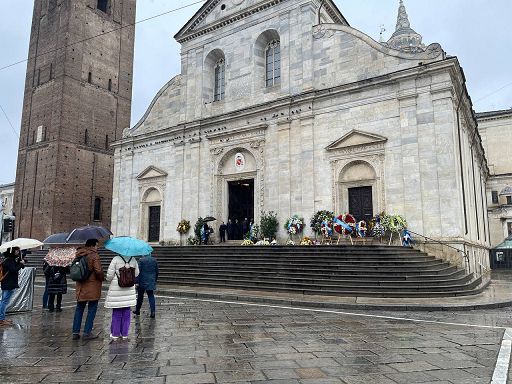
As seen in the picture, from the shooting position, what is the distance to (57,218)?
1366 inches

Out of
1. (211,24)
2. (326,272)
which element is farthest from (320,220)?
(211,24)

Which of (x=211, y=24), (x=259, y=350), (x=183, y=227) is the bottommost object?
(x=259, y=350)

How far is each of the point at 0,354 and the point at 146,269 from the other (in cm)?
395

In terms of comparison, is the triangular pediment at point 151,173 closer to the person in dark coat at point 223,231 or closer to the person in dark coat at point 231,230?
the person in dark coat at point 223,231

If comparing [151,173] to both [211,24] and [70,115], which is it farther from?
[70,115]

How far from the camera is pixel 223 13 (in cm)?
2688

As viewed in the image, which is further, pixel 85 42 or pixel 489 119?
pixel 489 119

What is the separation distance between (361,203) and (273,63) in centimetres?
1032

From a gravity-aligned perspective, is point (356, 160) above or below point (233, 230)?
above

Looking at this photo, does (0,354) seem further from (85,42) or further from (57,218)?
(85,42)

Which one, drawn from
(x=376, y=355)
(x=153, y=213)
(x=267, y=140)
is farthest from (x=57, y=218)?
(x=376, y=355)

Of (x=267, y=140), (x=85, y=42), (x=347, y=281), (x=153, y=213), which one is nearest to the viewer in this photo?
(x=347, y=281)

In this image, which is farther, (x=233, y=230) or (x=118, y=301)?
(x=233, y=230)

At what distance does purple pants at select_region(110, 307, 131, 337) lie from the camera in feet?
23.2
